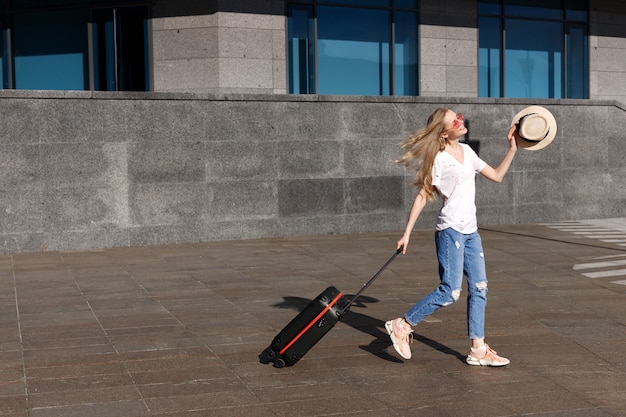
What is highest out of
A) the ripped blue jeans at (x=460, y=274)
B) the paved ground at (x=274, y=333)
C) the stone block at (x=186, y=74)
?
the stone block at (x=186, y=74)

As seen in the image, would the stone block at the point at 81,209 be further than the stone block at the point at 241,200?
No

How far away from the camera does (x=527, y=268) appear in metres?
12.0

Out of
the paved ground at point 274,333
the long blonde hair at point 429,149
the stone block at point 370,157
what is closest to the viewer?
the paved ground at point 274,333

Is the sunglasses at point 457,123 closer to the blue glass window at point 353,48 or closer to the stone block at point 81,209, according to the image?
the stone block at point 81,209

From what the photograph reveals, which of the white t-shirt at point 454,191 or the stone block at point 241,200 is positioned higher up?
the white t-shirt at point 454,191

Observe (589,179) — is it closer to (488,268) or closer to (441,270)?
(488,268)

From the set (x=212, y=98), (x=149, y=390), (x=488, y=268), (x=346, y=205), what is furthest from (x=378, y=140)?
(x=149, y=390)

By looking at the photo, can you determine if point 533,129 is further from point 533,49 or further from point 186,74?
point 533,49

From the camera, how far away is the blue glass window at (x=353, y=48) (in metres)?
20.9

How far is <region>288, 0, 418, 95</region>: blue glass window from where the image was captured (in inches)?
822

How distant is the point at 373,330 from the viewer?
8.15 meters

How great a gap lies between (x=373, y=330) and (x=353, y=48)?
14224 mm

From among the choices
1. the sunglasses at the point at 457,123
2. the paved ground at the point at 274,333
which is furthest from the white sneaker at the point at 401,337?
the sunglasses at the point at 457,123

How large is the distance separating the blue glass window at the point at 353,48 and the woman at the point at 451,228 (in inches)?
543
